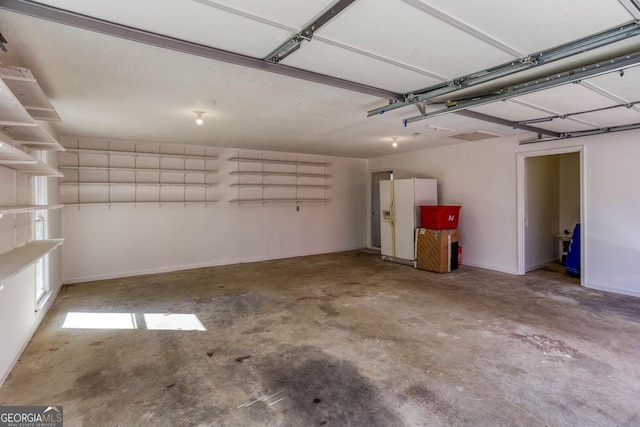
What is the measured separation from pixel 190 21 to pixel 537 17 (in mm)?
2107

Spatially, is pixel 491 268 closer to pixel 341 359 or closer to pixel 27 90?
pixel 341 359

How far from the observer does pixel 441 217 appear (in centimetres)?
610

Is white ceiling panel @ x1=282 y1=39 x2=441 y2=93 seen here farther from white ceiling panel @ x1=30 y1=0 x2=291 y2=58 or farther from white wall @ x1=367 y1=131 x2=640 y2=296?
white wall @ x1=367 y1=131 x2=640 y2=296

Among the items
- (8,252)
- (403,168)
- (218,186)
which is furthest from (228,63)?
(403,168)

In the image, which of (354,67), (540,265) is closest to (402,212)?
(540,265)

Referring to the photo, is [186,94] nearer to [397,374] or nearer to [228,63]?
[228,63]

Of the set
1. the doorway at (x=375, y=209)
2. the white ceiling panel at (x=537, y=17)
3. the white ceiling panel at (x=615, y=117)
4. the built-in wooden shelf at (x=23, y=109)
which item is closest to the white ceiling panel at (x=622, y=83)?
the white ceiling panel at (x=615, y=117)

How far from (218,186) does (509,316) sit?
5.68m

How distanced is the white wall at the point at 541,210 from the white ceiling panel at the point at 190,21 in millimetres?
5534

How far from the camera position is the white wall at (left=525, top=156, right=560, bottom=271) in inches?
238

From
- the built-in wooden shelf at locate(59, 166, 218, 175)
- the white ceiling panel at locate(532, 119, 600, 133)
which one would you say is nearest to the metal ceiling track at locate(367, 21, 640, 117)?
the white ceiling panel at locate(532, 119, 600, 133)

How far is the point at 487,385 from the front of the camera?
2447mm

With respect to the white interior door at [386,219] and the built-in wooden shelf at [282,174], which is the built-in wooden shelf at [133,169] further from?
the white interior door at [386,219]

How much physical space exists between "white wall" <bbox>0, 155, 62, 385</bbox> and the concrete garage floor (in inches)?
5.6
